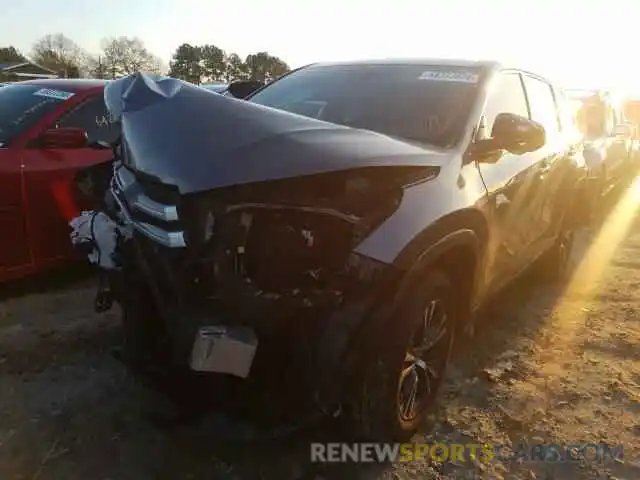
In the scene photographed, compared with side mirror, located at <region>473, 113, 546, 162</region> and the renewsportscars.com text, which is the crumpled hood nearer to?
side mirror, located at <region>473, 113, 546, 162</region>

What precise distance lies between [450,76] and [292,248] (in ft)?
6.41

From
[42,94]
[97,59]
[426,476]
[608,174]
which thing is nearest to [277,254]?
[426,476]

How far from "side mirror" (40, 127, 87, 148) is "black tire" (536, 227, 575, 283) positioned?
12.4 feet

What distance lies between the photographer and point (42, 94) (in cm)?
527

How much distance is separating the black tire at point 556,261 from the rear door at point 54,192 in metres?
3.64

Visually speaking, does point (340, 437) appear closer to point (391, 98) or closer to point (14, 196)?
point (391, 98)

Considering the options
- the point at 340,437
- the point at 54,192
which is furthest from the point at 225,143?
the point at 54,192

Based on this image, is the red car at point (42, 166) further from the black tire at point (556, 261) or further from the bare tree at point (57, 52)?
the bare tree at point (57, 52)

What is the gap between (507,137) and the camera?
330cm

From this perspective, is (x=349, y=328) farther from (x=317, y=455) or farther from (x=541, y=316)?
(x=541, y=316)

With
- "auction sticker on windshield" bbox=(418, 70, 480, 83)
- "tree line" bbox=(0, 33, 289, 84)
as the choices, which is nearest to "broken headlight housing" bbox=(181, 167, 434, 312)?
"auction sticker on windshield" bbox=(418, 70, 480, 83)

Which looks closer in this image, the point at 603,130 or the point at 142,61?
the point at 603,130

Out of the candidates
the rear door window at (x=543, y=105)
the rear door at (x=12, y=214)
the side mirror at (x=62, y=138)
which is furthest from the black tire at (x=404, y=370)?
the side mirror at (x=62, y=138)

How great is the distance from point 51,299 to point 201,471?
8.26 ft
